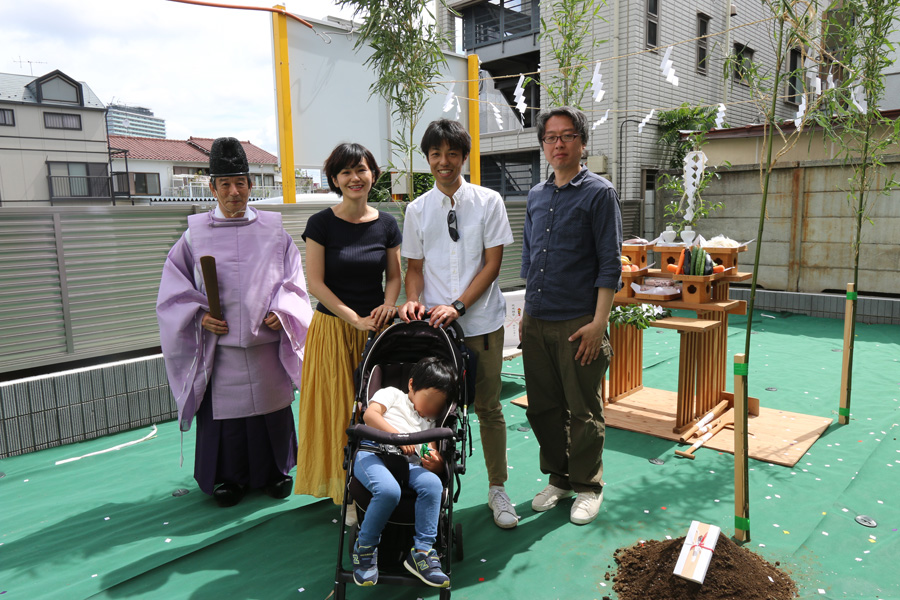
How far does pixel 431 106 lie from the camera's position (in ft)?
19.5

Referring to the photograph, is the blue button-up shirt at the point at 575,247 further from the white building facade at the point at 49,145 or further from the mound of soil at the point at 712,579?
the white building facade at the point at 49,145

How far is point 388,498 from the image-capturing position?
206 centimetres

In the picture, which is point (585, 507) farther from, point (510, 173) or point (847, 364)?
point (510, 173)

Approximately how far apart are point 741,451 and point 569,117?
5.54 feet

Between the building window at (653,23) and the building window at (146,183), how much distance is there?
34.4 metres

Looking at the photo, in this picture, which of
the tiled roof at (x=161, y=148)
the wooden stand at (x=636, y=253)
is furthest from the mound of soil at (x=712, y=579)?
the tiled roof at (x=161, y=148)

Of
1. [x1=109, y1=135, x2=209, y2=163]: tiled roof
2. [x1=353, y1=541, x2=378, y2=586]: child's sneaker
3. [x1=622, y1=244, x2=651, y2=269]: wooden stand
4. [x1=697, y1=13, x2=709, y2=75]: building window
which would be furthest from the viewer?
[x1=109, y1=135, x2=209, y2=163]: tiled roof

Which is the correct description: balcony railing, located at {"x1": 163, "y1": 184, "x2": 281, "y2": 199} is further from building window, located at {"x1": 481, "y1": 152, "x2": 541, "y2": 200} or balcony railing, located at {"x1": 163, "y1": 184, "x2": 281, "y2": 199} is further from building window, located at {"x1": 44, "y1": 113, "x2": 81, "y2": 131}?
building window, located at {"x1": 481, "y1": 152, "x2": 541, "y2": 200}

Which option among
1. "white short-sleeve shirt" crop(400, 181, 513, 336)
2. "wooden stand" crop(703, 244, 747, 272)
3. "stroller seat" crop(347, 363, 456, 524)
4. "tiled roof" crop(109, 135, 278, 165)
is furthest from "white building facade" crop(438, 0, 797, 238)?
"tiled roof" crop(109, 135, 278, 165)

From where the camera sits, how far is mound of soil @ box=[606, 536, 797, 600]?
213 cm

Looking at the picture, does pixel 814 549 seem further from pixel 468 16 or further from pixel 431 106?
pixel 468 16

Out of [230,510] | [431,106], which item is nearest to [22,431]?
[230,510]

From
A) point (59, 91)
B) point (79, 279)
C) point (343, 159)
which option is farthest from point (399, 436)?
point (59, 91)

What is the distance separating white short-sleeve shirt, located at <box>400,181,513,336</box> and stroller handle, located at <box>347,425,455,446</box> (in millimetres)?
714
